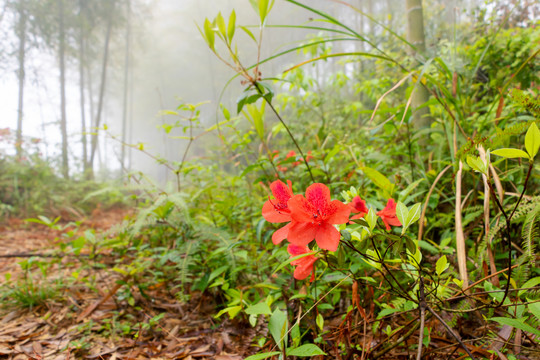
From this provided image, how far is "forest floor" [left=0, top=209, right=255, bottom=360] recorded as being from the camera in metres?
0.96

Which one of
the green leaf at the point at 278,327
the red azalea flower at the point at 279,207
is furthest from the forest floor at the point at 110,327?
Result: the red azalea flower at the point at 279,207

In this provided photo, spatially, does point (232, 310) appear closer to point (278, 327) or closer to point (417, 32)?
point (278, 327)

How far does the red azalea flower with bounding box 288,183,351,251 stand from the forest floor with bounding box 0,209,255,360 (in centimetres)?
66

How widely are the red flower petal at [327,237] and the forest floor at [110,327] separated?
662 mm

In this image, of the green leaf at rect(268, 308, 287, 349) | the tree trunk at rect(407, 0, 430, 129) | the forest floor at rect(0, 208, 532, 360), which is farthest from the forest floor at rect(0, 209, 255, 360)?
the tree trunk at rect(407, 0, 430, 129)

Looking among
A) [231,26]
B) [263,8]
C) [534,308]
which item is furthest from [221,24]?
[534,308]

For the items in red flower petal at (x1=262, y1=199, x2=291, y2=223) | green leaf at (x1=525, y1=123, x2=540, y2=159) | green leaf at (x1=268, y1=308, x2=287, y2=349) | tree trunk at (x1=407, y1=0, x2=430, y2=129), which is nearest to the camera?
green leaf at (x1=525, y1=123, x2=540, y2=159)

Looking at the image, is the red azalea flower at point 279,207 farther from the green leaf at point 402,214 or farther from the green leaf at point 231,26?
the green leaf at point 231,26

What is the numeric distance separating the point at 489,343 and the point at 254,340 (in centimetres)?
70

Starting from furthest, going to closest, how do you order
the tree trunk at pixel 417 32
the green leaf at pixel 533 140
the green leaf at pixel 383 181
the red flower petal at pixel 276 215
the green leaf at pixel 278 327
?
the tree trunk at pixel 417 32 → the green leaf at pixel 383 181 → the green leaf at pixel 278 327 → the red flower petal at pixel 276 215 → the green leaf at pixel 533 140

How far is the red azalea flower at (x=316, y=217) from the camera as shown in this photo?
451 mm

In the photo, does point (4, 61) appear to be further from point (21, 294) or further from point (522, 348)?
point (522, 348)

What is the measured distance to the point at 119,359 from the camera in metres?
0.93

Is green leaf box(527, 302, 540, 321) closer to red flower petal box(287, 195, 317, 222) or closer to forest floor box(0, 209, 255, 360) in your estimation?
→ red flower petal box(287, 195, 317, 222)
